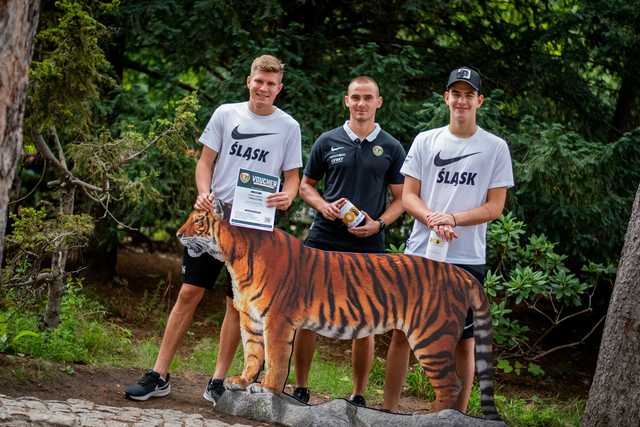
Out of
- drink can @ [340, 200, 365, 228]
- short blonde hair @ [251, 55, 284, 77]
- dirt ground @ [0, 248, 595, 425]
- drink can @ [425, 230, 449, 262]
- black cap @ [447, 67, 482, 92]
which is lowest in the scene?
dirt ground @ [0, 248, 595, 425]

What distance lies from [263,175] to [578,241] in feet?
14.6

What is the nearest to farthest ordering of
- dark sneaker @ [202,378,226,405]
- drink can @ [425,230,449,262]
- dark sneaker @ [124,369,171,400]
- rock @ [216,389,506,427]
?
rock @ [216,389,506,427] < drink can @ [425,230,449,262] < dark sneaker @ [124,369,171,400] < dark sneaker @ [202,378,226,405]

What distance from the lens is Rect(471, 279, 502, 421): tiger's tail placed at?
16.6 ft

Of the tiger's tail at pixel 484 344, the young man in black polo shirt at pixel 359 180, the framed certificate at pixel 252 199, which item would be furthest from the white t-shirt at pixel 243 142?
the tiger's tail at pixel 484 344

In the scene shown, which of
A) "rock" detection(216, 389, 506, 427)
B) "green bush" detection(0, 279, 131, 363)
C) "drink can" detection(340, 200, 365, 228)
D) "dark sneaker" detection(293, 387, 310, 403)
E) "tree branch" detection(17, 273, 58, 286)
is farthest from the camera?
"tree branch" detection(17, 273, 58, 286)

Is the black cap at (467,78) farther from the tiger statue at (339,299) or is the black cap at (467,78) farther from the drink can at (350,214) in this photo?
the tiger statue at (339,299)

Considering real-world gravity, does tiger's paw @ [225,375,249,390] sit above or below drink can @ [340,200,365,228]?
below

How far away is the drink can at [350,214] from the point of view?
5258 millimetres

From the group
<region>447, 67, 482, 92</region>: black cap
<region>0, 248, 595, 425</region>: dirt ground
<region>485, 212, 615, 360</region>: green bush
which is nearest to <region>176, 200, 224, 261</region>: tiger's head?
<region>0, 248, 595, 425</region>: dirt ground

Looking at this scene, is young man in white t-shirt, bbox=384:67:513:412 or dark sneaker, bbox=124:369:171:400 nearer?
young man in white t-shirt, bbox=384:67:513:412

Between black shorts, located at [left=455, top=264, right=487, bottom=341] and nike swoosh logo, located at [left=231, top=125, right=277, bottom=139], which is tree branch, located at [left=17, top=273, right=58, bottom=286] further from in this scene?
black shorts, located at [left=455, top=264, right=487, bottom=341]

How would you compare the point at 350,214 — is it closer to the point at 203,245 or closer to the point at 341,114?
the point at 203,245

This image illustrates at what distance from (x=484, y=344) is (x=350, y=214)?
50.3 inches

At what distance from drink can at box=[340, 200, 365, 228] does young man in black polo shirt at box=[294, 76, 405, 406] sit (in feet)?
0.28
